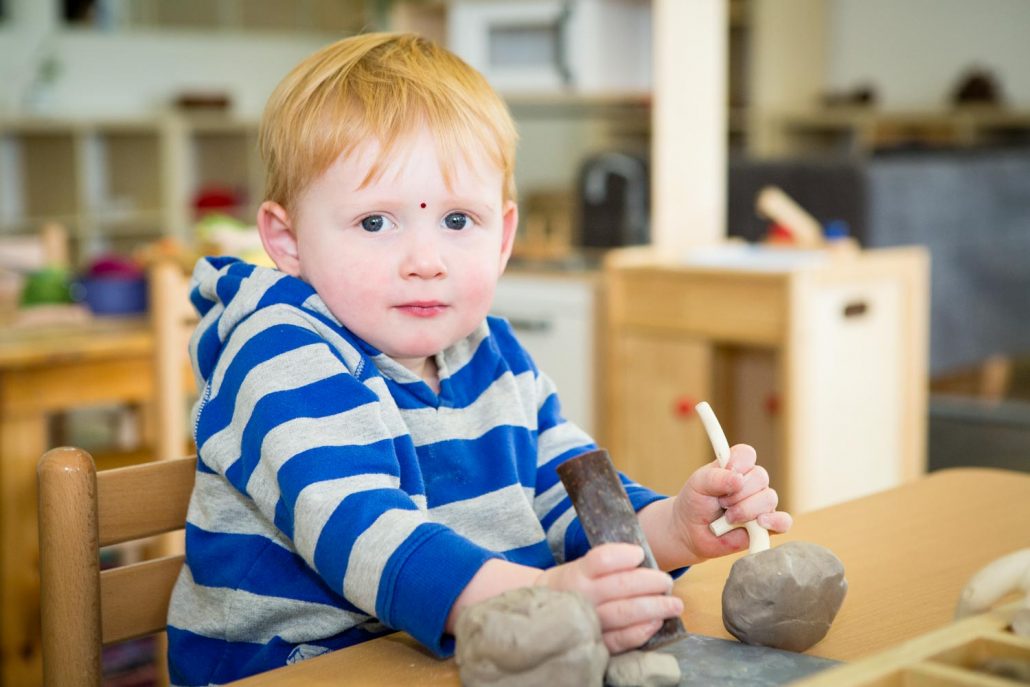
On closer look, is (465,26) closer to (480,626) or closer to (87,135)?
(87,135)

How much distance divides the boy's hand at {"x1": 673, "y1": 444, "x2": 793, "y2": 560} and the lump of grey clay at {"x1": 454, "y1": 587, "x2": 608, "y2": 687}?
0.18 meters

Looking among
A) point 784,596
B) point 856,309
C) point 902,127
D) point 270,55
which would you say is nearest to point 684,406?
point 856,309

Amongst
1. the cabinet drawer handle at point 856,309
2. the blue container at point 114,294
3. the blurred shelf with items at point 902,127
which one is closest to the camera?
the blue container at point 114,294

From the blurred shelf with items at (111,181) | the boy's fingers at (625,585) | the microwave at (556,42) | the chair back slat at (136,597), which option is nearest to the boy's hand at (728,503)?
the boy's fingers at (625,585)

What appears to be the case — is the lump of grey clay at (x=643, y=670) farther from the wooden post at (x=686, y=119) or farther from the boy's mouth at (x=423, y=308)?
the wooden post at (x=686, y=119)

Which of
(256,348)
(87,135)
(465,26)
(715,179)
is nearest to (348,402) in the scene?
(256,348)

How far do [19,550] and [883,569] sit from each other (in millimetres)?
1491

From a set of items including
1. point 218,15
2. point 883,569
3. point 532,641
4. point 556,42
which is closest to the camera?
point 532,641

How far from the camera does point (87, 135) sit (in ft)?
16.9

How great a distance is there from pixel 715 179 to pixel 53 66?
3.55m

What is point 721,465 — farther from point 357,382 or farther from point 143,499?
point 143,499

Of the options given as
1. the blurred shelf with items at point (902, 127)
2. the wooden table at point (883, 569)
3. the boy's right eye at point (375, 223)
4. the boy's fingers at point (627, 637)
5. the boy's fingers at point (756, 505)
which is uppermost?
the blurred shelf with items at point (902, 127)

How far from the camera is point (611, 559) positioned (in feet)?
1.83

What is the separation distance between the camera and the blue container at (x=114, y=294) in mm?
2062
